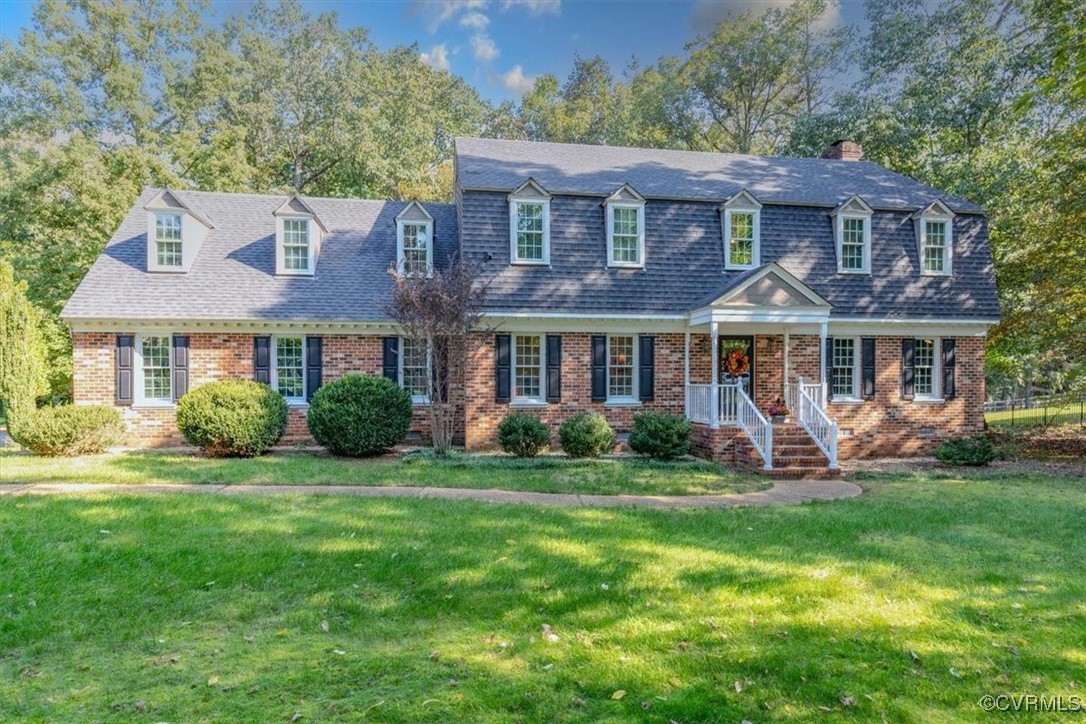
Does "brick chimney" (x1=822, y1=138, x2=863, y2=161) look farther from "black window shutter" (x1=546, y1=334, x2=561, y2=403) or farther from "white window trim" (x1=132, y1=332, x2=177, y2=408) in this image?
"white window trim" (x1=132, y1=332, x2=177, y2=408)

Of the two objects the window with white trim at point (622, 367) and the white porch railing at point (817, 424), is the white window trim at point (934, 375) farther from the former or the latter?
the window with white trim at point (622, 367)

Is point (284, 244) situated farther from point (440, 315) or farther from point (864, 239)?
point (864, 239)

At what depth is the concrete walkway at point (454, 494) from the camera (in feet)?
27.3

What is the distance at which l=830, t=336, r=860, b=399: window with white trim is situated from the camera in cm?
1502

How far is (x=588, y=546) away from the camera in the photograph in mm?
6219

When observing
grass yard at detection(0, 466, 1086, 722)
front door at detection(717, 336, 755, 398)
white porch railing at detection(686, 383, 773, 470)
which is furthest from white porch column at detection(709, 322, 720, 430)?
grass yard at detection(0, 466, 1086, 722)

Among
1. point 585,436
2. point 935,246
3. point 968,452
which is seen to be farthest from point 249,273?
point 935,246

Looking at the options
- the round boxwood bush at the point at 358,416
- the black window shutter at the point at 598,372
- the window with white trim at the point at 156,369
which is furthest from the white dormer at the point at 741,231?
the window with white trim at the point at 156,369

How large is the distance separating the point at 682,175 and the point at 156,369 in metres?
13.9

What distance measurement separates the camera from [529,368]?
14242mm

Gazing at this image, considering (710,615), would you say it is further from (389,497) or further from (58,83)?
(58,83)

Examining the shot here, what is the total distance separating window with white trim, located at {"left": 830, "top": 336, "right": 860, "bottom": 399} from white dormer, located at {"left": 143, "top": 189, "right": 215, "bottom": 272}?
1586 centimetres

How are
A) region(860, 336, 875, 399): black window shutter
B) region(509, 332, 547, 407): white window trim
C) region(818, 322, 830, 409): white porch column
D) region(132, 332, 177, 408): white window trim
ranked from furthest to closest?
region(860, 336, 875, 399): black window shutter → region(509, 332, 547, 407): white window trim → region(132, 332, 177, 408): white window trim → region(818, 322, 830, 409): white porch column

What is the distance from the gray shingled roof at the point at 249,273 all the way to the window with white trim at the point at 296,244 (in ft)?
1.16
